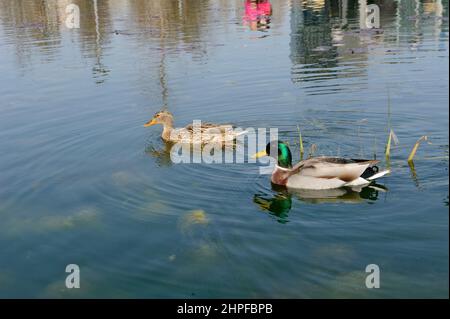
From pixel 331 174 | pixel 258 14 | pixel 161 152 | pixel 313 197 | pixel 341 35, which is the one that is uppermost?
pixel 258 14

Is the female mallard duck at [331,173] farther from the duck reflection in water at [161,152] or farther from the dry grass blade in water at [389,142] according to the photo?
the duck reflection in water at [161,152]

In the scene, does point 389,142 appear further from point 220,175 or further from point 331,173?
point 220,175

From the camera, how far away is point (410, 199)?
9.51m

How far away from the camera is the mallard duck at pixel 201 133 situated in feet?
43.3

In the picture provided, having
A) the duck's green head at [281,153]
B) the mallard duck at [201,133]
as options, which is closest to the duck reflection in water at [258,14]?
the mallard duck at [201,133]

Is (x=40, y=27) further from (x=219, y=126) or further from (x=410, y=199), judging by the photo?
(x=410, y=199)

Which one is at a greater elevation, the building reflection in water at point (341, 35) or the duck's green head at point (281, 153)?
the building reflection in water at point (341, 35)

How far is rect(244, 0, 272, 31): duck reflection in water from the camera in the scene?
31.3 metres

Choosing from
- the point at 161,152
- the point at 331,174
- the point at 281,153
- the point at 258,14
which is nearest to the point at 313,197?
the point at 331,174

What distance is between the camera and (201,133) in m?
13.3

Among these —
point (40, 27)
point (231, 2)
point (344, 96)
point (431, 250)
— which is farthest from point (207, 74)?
point (231, 2)

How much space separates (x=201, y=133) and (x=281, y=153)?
9.19ft

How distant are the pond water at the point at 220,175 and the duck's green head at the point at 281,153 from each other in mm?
437
